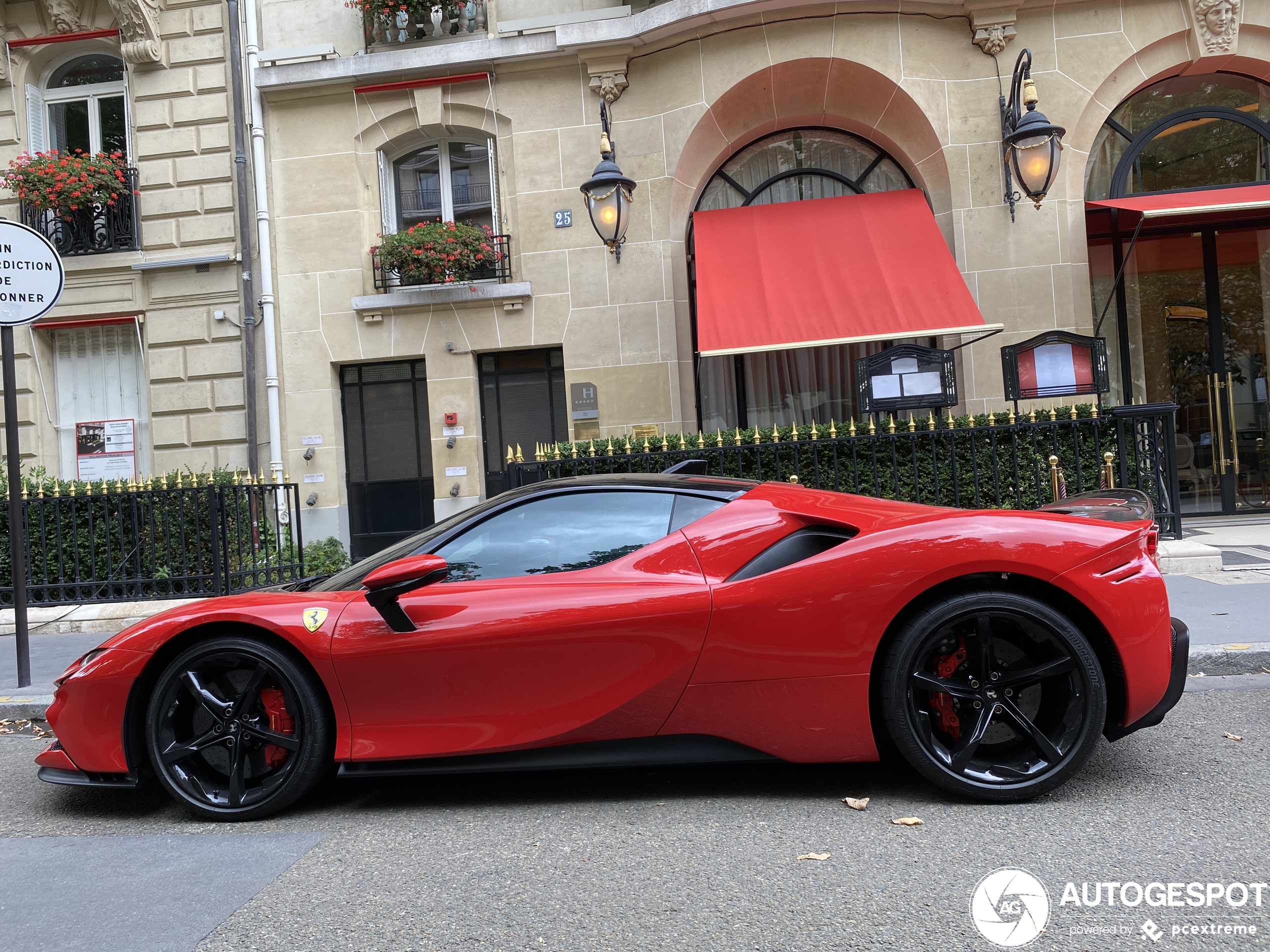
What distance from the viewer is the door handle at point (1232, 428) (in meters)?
11.3

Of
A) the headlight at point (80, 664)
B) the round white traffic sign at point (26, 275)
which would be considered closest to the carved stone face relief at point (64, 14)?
the round white traffic sign at point (26, 275)

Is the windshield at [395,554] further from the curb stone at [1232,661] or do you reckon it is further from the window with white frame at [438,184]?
the window with white frame at [438,184]

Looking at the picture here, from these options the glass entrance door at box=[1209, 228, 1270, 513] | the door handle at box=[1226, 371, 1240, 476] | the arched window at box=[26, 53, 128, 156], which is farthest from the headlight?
the door handle at box=[1226, 371, 1240, 476]

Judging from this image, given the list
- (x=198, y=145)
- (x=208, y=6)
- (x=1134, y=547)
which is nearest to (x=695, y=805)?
(x=1134, y=547)

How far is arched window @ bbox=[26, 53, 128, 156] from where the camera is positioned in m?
12.8

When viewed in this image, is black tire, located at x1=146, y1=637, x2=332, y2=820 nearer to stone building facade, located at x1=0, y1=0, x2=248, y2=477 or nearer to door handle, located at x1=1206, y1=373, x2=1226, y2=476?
stone building facade, located at x1=0, y1=0, x2=248, y2=477

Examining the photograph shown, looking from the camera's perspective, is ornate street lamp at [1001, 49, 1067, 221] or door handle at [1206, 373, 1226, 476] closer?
ornate street lamp at [1001, 49, 1067, 221]

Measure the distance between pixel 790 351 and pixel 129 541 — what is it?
776cm

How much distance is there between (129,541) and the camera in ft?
29.3

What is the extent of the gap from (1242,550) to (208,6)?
13415 mm

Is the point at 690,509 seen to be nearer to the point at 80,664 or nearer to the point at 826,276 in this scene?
the point at 80,664

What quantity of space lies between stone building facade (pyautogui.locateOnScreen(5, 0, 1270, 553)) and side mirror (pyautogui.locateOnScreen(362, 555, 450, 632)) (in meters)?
8.39
